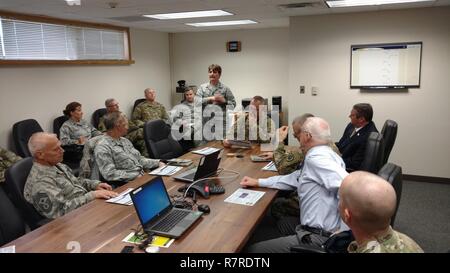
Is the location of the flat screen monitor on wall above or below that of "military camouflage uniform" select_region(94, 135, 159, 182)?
above

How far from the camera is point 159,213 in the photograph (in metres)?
2.03

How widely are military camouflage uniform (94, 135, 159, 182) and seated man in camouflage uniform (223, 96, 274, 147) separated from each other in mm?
1105

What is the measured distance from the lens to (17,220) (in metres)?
2.18

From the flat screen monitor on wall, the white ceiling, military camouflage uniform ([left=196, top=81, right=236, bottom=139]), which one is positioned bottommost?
military camouflage uniform ([left=196, top=81, right=236, bottom=139])

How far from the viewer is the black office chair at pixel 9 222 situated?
6.70ft

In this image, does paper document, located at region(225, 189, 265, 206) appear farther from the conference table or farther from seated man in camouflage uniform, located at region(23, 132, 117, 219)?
seated man in camouflage uniform, located at region(23, 132, 117, 219)

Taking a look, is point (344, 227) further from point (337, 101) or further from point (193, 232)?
point (337, 101)

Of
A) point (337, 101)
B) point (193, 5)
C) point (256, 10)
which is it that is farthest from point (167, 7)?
point (337, 101)

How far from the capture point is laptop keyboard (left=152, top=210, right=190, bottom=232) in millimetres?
1925

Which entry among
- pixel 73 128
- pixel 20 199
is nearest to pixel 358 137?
pixel 20 199

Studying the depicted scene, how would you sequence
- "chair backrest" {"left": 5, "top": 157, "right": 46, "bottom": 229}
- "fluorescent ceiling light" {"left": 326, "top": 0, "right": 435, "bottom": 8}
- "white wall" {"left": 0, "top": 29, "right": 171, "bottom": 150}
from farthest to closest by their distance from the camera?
"white wall" {"left": 0, "top": 29, "right": 171, "bottom": 150}
"fluorescent ceiling light" {"left": 326, "top": 0, "right": 435, "bottom": 8}
"chair backrest" {"left": 5, "top": 157, "right": 46, "bottom": 229}

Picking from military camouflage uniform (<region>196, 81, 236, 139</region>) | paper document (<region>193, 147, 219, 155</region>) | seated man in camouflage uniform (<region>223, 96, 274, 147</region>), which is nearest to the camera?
paper document (<region>193, 147, 219, 155</region>)

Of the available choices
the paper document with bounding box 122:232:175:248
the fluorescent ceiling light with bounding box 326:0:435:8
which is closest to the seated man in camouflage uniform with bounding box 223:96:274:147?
the fluorescent ceiling light with bounding box 326:0:435:8

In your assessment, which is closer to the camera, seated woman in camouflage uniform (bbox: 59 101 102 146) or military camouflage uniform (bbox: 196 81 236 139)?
seated woman in camouflage uniform (bbox: 59 101 102 146)
